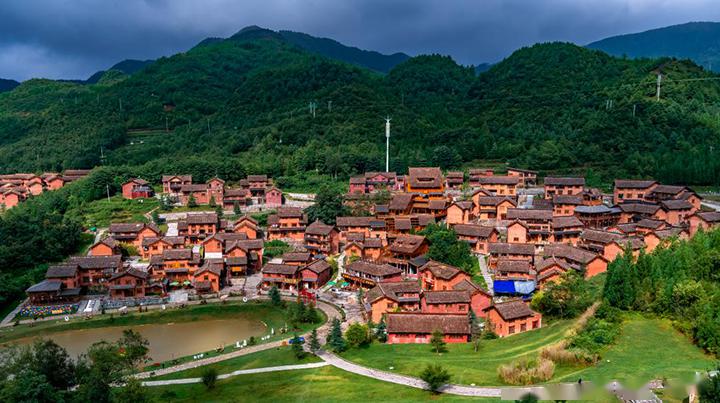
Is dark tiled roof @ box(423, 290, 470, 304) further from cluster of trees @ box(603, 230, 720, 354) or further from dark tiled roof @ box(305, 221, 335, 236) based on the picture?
dark tiled roof @ box(305, 221, 335, 236)

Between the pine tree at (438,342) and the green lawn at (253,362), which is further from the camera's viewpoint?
the pine tree at (438,342)

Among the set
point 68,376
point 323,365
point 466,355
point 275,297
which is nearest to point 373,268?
point 275,297

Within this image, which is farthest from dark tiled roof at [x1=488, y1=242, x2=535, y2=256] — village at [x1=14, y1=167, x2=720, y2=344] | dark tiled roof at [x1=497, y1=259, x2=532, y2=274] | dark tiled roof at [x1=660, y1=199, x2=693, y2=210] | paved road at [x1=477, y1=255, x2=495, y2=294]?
dark tiled roof at [x1=660, y1=199, x2=693, y2=210]

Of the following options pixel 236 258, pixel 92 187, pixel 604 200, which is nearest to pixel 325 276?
pixel 236 258

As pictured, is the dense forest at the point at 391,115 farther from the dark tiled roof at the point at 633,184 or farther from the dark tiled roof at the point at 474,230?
the dark tiled roof at the point at 474,230

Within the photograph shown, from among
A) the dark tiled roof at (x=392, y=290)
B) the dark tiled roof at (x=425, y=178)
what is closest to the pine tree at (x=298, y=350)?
the dark tiled roof at (x=392, y=290)

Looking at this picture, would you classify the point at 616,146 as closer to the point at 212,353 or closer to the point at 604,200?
the point at 604,200
